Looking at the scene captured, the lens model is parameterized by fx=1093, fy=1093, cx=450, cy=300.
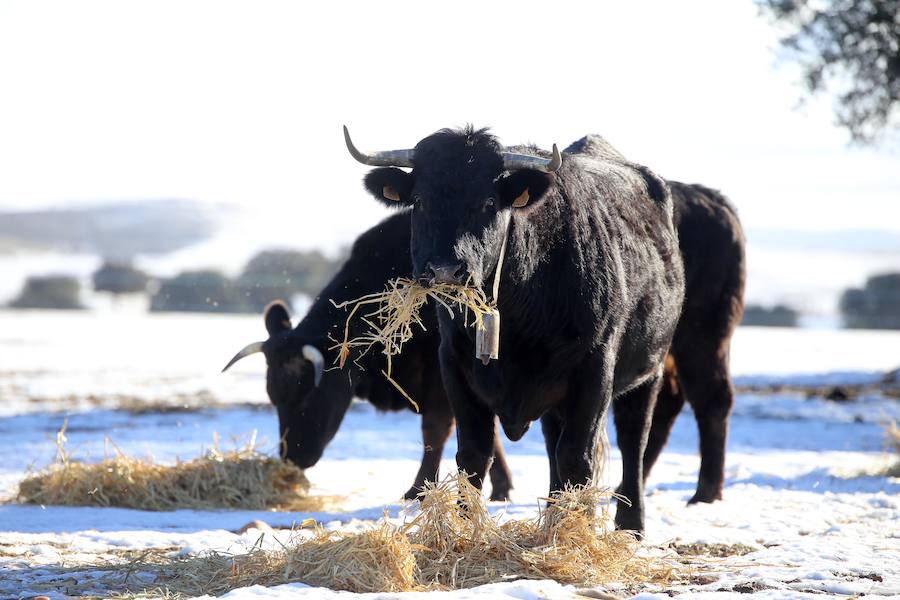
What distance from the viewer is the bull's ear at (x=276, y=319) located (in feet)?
29.3

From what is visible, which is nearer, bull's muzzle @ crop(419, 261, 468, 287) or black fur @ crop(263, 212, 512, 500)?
bull's muzzle @ crop(419, 261, 468, 287)

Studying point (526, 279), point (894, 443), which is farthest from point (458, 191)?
point (894, 443)

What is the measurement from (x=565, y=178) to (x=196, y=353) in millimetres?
18651

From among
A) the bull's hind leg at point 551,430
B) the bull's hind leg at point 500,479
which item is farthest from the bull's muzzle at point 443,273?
the bull's hind leg at point 500,479

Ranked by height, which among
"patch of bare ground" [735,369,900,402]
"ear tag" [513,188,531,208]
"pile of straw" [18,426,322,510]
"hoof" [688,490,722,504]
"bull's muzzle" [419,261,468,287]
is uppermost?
"ear tag" [513,188,531,208]

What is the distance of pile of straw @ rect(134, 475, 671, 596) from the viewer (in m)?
4.75

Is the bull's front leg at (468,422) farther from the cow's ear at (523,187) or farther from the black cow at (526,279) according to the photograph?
the cow's ear at (523,187)

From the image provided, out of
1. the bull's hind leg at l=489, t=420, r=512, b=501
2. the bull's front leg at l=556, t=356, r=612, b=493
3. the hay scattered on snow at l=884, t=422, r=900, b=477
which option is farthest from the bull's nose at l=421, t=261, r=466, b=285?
the hay scattered on snow at l=884, t=422, r=900, b=477

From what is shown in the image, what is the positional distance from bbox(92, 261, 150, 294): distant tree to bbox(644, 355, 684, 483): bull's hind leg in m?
32.9

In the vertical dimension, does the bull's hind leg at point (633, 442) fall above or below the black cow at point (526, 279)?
below

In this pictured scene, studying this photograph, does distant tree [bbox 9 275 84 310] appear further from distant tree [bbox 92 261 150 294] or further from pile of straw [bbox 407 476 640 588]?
pile of straw [bbox 407 476 640 588]

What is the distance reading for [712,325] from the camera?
8070mm

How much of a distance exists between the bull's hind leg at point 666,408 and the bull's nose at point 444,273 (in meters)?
3.66

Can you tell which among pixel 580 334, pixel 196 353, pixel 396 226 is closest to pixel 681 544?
pixel 580 334
